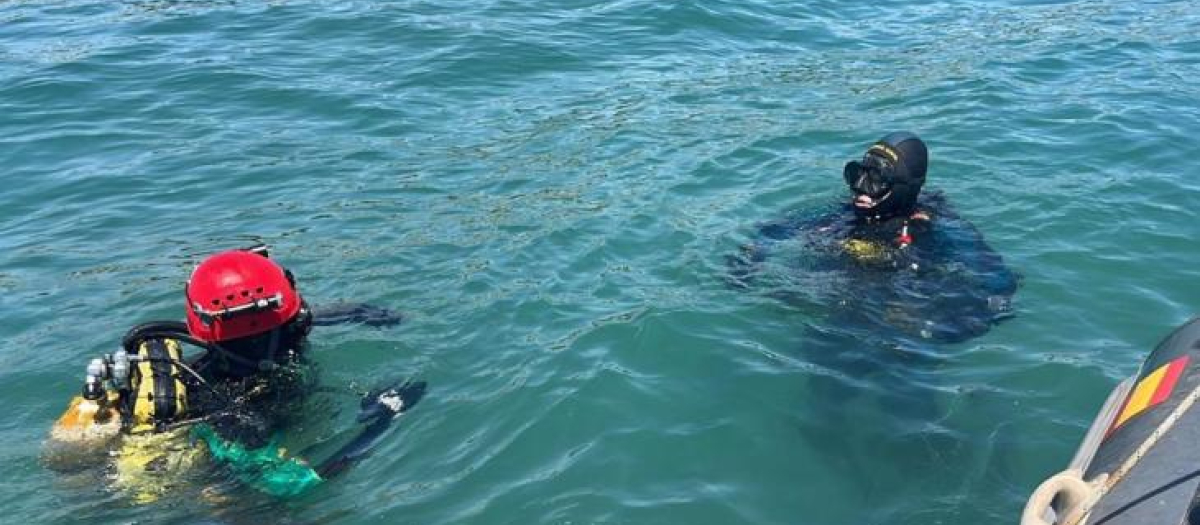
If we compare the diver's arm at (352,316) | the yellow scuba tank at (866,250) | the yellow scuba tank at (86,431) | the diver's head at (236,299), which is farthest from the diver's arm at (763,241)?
the yellow scuba tank at (86,431)

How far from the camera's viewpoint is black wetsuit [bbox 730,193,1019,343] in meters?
6.41

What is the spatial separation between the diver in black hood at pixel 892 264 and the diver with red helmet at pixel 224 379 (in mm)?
3099

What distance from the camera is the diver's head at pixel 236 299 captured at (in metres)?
4.77

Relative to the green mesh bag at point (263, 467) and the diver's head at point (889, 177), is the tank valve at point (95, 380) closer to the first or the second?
the green mesh bag at point (263, 467)

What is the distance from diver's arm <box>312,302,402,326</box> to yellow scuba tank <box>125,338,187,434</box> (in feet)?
4.26

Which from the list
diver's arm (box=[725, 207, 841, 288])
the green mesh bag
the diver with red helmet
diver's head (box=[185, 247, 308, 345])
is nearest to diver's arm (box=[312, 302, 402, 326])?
the diver with red helmet

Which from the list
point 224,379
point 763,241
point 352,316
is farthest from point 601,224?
point 224,379

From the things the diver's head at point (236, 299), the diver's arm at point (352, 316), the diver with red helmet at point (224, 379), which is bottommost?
the diver's arm at point (352, 316)

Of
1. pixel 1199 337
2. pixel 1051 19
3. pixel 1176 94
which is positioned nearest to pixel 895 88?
pixel 1176 94

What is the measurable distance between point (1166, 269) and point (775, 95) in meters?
5.02

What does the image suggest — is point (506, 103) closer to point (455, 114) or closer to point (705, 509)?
point (455, 114)

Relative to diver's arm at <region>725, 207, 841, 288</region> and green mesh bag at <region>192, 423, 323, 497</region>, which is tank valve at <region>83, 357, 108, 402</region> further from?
diver's arm at <region>725, 207, 841, 288</region>

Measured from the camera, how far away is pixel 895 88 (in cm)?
1145

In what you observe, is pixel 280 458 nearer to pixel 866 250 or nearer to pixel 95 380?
pixel 95 380
